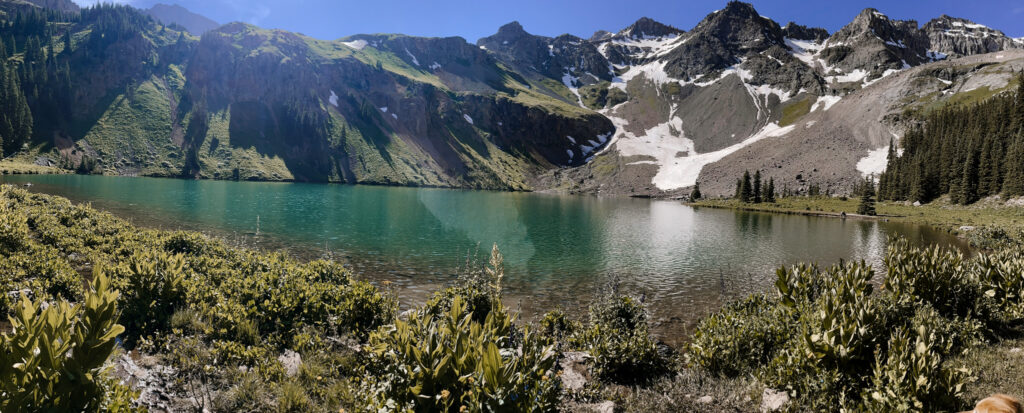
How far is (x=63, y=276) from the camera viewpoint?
12.0 m

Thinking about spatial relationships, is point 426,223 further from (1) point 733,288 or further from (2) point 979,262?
(2) point 979,262

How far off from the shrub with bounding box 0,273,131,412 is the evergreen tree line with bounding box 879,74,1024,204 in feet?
405

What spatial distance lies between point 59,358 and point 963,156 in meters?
144

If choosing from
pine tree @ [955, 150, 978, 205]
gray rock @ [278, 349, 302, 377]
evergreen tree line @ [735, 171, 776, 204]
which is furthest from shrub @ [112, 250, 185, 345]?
evergreen tree line @ [735, 171, 776, 204]

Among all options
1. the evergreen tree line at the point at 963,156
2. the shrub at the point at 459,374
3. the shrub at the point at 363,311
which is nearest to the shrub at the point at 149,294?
the shrub at the point at 363,311

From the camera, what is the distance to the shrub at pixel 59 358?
3877mm

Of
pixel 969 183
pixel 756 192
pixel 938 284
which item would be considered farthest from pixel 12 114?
pixel 969 183

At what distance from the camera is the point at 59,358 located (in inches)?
165

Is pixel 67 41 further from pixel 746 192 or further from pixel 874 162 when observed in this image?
pixel 874 162

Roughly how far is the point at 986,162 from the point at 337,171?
199560 mm

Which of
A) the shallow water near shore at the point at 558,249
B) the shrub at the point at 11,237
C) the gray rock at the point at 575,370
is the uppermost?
the shrub at the point at 11,237

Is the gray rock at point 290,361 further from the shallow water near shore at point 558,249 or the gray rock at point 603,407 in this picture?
the shallow water near shore at point 558,249

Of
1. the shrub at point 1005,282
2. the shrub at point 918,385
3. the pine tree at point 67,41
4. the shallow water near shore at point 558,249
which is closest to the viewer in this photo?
the shrub at point 918,385

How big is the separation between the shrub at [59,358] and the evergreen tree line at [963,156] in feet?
405
